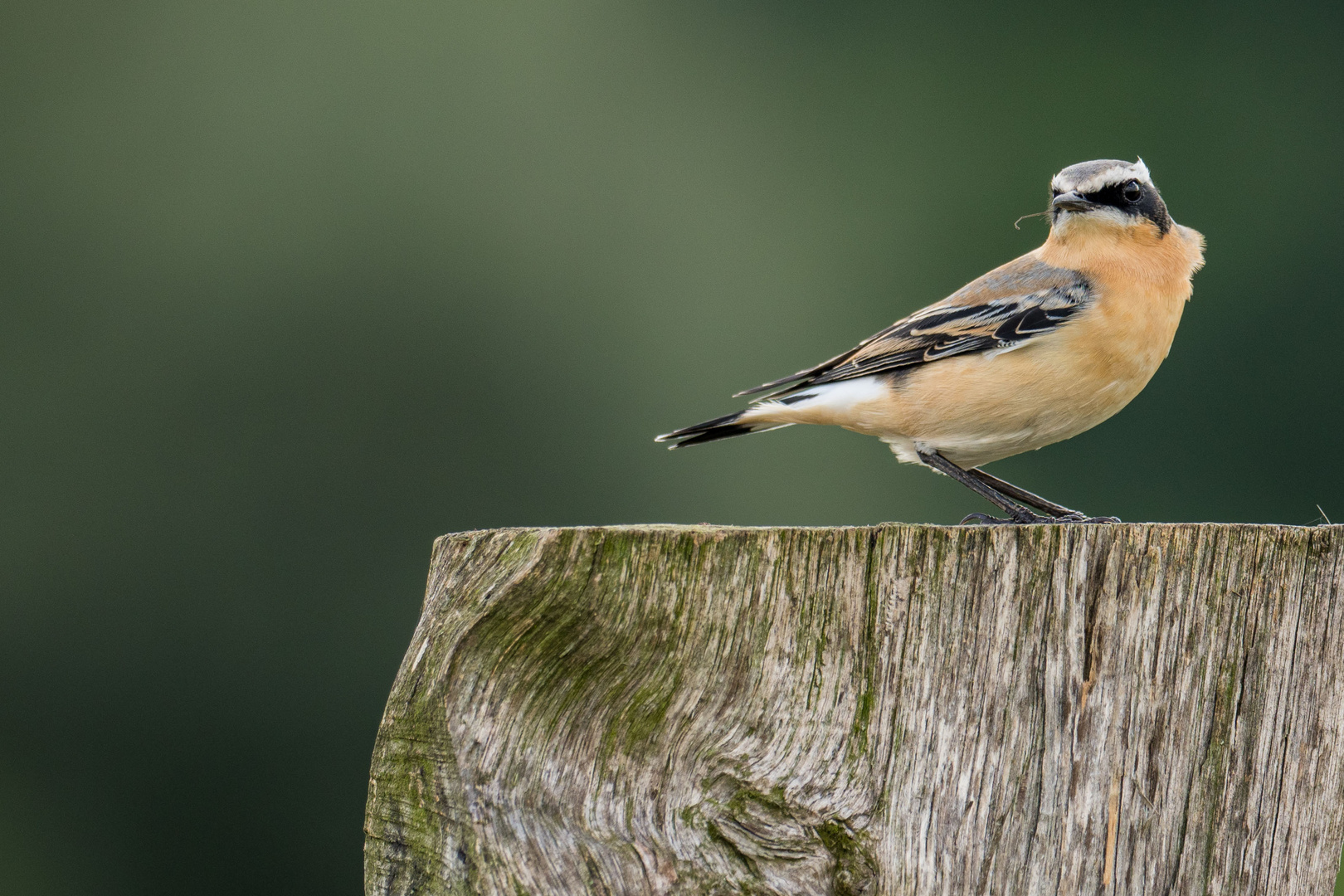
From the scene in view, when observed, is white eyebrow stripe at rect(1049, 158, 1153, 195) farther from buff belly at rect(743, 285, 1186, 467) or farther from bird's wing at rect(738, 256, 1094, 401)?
buff belly at rect(743, 285, 1186, 467)

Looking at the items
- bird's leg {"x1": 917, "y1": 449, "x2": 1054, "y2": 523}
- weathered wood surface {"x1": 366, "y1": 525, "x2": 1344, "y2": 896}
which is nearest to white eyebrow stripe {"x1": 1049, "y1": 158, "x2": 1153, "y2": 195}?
bird's leg {"x1": 917, "y1": 449, "x2": 1054, "y2": 523}

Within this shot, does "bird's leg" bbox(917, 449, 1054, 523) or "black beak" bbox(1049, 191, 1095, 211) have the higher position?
"black beak" bbox(1049, 191, 1095, 211)

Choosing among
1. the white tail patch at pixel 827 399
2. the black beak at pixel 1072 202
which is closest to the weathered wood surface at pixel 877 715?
the white tail patch at pixel 827 399

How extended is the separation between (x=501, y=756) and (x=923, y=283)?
1989cm

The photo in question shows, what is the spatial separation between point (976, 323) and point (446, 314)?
18431 millimetres

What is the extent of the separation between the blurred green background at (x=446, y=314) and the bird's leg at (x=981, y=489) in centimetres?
1402

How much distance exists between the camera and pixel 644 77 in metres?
27.6

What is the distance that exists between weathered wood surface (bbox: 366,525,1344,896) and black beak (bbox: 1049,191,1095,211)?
9.08ft

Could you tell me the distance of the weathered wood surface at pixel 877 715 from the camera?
332 cm

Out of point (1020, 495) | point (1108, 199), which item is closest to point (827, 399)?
point (1020, 495)

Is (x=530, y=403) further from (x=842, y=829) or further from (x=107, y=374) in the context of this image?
(x=842, y=829)

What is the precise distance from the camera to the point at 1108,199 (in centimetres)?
595

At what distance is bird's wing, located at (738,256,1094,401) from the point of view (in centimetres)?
580

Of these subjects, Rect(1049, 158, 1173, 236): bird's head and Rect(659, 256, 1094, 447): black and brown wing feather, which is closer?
Rect(659, 256, 1094, 447): black and brown wing feather
